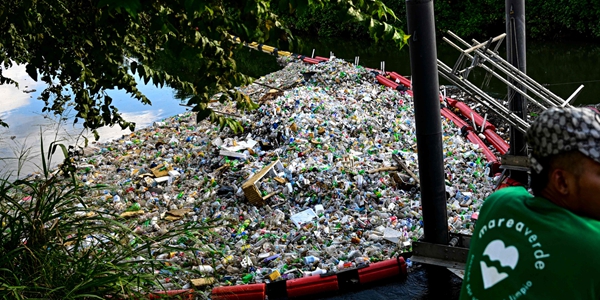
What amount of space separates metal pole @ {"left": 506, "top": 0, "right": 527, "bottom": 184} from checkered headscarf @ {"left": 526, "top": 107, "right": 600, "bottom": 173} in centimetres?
486

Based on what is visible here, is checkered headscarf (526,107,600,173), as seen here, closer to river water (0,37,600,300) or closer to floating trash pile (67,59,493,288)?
floating trash pile (67,59,493,288)

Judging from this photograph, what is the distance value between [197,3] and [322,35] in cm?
2645

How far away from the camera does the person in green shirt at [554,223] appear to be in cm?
159

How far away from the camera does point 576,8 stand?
61.8 feet

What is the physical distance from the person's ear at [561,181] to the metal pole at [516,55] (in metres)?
4.87

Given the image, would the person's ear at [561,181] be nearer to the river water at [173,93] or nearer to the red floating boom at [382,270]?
the red floating boom at [382,270]

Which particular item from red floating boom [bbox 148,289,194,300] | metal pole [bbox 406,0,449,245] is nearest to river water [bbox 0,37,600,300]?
red floating boom [bbox 148,289,194,300]

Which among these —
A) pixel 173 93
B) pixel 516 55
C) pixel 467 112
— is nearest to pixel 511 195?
pixel 516 55

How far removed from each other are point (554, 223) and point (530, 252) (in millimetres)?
A: 101

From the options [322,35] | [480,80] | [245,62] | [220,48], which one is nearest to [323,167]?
[220,48]

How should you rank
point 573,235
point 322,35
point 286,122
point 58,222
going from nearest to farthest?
point 573,235, point 58,222, point 286,122, point 322,35

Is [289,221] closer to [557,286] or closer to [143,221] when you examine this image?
[143,221]

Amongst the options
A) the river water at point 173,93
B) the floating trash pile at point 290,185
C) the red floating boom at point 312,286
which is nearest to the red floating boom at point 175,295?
the floating trash pile at point 290,185

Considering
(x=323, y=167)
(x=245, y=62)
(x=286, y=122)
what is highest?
(x=245, y=62)
